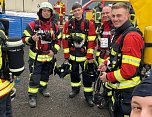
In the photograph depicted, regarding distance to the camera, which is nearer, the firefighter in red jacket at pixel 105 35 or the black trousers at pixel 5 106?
the black trousers at pixel 5 106

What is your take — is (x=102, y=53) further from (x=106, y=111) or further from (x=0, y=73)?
(x=0, y=73)

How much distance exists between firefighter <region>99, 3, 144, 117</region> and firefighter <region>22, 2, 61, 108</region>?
1889 mm

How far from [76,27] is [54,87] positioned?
170 centimetres

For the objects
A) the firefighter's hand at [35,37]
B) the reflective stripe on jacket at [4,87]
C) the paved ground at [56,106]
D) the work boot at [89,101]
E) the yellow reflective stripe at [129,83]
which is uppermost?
the firefighter's hand at [35,37]

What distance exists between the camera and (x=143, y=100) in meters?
1.18

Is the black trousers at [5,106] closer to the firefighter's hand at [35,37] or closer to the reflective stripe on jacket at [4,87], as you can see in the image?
the reflective stripe on jacket at [4,87]

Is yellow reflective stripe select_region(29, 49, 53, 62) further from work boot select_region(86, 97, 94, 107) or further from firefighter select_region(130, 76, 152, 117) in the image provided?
firefighter select_region(130, 76, 152, 117)

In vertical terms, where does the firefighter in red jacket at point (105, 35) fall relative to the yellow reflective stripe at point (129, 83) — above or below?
above

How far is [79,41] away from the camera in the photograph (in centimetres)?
495

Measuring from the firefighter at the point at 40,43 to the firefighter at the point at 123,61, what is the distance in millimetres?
1889

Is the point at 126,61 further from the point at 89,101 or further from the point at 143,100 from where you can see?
the point at 89,101

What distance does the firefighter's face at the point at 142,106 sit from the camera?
1.14m

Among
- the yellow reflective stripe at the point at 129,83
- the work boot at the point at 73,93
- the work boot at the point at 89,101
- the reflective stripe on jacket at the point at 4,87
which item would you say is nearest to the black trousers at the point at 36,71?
the work boot at the point at 73,93

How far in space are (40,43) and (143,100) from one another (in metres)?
3.80
